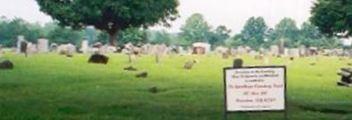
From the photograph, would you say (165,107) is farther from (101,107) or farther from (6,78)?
(6,78)

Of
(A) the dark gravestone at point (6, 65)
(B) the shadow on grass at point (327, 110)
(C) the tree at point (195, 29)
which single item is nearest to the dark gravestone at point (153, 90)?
(B) the shadow on grass at point (327, 110)

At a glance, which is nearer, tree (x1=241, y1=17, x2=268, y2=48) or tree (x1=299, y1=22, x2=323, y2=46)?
tree (x1=299, y1=22, x2=323, y2=46)

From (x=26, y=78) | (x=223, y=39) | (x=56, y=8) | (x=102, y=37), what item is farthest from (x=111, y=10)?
(x=223, y=39)

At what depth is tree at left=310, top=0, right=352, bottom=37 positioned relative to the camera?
68.5m

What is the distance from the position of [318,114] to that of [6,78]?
12.4m

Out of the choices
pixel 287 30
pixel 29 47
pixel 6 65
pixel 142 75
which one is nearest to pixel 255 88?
pixel 142 75

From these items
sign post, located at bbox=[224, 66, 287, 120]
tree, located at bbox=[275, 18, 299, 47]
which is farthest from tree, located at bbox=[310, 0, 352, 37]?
tree, located at bbox=[275, 18, 299, 47]

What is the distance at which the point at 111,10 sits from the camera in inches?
2803

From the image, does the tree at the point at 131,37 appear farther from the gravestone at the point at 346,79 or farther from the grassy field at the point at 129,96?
the gravestone at the point at 346,79

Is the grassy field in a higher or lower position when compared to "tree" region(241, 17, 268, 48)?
lower

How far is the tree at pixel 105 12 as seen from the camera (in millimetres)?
70312

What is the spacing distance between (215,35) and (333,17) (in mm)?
75917

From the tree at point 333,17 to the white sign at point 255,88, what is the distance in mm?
53864

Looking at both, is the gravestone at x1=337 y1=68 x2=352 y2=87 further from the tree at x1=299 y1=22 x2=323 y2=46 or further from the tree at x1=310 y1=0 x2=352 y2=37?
the tree at x1=299 y1=22 x2=323 y2=46
